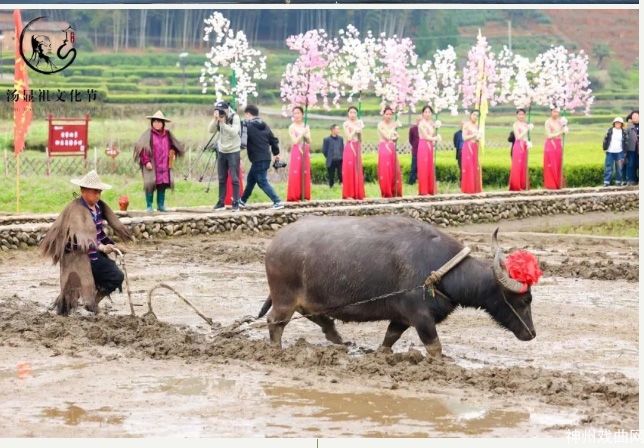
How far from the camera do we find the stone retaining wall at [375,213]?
15615 mm

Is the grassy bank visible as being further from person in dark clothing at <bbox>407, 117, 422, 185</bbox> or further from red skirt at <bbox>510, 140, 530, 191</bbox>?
person in dark clothing at <bbox>407, 117, 422, 185</bbox>

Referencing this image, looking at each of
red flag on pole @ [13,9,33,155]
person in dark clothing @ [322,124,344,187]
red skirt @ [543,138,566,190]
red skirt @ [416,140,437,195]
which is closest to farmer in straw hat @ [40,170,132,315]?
red flag on pole @ [13,9,33,155]

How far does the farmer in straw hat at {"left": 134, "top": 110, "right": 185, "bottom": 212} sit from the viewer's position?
16.7m

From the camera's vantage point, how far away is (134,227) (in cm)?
1566

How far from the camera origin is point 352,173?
2069cm

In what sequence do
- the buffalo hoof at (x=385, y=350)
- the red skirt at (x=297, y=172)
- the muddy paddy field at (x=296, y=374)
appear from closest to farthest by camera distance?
the muddy paddy field at (x=296, y=374), the buffalo hoof at (x=385, y=350), the red skirt at (x=297, y=172)

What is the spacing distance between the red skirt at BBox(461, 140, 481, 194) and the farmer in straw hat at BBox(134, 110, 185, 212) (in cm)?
706

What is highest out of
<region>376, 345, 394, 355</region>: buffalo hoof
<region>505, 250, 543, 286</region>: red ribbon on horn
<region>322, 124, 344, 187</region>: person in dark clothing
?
<region>505, 250, 543, 286</region>: red ribbon on horn

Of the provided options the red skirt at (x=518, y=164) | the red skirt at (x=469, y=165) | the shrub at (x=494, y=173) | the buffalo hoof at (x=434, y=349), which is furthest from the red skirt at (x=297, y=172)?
the buffalo hoof at (x=434, y=349)

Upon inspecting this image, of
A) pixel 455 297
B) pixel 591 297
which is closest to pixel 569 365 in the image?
pixel 455 297

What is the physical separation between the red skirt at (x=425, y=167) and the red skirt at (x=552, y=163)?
2.99 m

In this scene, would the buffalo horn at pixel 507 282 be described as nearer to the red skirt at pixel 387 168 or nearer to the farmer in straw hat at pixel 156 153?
the farmer in straw hat at pixel 156 153

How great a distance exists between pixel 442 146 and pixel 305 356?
31592mm

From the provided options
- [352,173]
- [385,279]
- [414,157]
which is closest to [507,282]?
[385,279]
